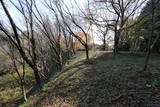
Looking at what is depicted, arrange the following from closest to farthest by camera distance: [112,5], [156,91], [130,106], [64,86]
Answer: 1. [130,106]
2. [156,91]
3. [64,86]
4. [112,5]

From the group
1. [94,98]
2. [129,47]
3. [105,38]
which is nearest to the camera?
[94,98]

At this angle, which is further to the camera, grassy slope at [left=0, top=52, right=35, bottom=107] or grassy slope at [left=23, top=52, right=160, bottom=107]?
grassy slope at [left=0, top=52, right=35, bottom=107]

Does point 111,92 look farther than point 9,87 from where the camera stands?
No

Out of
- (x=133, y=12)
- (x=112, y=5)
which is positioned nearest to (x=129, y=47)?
(x=133, y=12)

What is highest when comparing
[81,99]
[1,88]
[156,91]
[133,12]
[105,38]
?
[133,12]

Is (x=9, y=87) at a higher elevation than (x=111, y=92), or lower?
lower

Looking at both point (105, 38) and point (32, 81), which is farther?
point (105, 38)

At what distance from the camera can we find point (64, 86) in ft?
31.3

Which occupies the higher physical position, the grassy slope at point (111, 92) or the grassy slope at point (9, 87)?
the grassy slope at point (111, 92)

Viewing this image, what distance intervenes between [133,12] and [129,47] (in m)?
5.89

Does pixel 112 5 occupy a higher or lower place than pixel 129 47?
higher

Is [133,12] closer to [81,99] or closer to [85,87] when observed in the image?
[85,87]

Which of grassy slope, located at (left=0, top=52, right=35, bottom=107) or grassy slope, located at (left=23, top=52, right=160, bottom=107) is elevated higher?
grassy slope, located at (left=23, top=52, right=160, bottom=107)

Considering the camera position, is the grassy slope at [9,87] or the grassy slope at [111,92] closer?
the grassy slope at [111,92]
